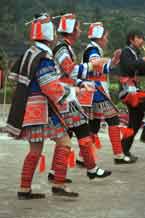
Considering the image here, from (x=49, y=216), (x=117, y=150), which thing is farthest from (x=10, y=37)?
(x=49, y=216)

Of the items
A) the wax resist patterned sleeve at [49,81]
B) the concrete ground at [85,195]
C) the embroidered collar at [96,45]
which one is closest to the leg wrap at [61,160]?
the concrete ground at [85,195]

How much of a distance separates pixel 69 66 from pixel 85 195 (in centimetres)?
108

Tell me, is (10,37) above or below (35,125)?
below

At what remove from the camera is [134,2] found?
135 ft

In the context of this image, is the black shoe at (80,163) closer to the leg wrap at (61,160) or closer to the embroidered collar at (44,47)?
the leg wrap at (61,160)

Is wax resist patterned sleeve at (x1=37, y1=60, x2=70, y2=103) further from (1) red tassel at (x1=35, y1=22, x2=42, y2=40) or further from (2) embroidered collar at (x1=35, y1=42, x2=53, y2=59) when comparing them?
(1) red tassel at (x1=35, y1=22, x2=42, y2=40)

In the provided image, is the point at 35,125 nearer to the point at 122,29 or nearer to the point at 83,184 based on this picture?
the point at 83,184

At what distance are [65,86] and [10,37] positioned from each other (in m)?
25.2

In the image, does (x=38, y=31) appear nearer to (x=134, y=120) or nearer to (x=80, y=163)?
(x=80, y=163)

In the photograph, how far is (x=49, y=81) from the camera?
500 centimetres

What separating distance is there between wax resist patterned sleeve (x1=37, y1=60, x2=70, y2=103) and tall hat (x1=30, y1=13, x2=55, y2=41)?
0.23 meters

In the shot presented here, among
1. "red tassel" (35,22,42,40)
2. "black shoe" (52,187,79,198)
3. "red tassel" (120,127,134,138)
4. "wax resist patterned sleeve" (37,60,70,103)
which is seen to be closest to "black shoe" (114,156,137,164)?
"red tassel" (120,127,134,138)

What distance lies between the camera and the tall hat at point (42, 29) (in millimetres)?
5164

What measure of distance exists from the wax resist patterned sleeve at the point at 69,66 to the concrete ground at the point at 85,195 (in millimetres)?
1010
